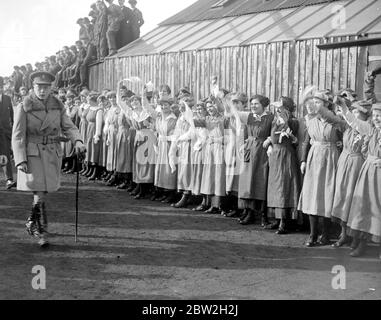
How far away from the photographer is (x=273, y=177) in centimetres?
796

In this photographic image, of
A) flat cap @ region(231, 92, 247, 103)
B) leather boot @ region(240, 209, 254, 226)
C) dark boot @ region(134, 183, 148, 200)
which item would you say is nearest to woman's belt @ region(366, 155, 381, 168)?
leather boot @ region(240, 209, 254, 226)

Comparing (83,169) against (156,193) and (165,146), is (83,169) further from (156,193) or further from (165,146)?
(165,146)

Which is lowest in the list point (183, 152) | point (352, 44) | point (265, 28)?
point (183, 152)

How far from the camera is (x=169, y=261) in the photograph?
623cm

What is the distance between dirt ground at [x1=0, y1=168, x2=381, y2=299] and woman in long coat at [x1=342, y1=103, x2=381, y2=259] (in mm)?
302

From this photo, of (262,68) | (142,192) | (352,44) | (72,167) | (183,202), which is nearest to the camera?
(352,44)

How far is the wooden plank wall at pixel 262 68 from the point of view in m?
9.65

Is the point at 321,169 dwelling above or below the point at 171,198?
above

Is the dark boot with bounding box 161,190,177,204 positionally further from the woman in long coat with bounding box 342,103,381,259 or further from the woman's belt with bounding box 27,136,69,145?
the woman in long coat with bounding box 342,103,381,259

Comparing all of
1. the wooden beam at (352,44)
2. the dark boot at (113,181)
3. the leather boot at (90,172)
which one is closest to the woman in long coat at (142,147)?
the dark boot at (113,181)

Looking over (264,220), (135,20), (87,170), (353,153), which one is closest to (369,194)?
(353,153)

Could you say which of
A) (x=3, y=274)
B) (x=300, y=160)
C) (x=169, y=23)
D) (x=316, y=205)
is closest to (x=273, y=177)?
(x=300, y=160)

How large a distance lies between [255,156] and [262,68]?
3.87m

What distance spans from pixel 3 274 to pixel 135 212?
145 inches
